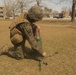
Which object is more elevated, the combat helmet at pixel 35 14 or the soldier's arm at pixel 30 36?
the combat helmet at pixel 35 14

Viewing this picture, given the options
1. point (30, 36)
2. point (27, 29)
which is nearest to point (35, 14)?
point (27, 29)

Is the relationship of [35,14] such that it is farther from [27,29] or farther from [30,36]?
[30,36]

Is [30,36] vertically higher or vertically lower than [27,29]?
lower

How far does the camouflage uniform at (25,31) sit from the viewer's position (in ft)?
16.8

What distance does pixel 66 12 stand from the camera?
114 m

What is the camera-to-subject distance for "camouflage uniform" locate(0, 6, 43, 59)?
5125mm

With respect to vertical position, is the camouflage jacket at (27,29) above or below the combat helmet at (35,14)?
below

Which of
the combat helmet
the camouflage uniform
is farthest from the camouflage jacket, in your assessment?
the combat helmet

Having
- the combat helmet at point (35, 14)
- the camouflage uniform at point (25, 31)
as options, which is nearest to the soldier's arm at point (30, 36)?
the camouflage uniform at point (25, 31)

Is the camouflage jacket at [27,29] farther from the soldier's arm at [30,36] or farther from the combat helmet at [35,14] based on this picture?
the combat helmet at [35,14]

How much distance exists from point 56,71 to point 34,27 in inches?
55.1

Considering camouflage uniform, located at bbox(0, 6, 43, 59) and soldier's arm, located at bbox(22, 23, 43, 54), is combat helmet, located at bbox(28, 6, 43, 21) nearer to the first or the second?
camouflage uniform, located at bbox(0, 6, 43, 59)

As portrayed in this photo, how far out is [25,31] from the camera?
17.0ft

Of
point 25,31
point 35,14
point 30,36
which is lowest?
point 30,36
